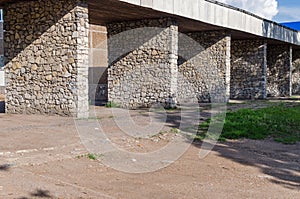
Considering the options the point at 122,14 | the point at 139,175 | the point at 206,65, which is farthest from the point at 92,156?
the point at 206,65

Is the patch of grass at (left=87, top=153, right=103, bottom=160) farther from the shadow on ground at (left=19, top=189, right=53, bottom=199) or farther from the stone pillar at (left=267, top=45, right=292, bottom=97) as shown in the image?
the stone pillar at (left=267, top=45, right=292, bottom=97)

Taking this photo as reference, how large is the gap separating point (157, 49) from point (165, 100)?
65.2 inches

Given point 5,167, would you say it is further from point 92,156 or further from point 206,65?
point 206,65

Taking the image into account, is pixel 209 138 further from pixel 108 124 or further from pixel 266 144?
pixel 108 124

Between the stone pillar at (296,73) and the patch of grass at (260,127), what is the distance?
1391 centimetres

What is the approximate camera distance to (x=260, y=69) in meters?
17.2

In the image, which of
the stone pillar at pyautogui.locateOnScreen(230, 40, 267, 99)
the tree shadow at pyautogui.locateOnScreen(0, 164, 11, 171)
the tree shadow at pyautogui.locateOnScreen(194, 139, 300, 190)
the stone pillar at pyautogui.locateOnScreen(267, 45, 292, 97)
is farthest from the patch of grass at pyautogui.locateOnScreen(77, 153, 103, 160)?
the stone pillar at pyautogui.locateOnScreen(267, 45, 292, 97)

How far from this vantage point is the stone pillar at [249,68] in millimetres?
17203

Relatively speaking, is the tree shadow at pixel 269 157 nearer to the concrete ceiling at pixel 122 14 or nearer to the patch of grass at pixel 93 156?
the patch of grass at pixel 93 156

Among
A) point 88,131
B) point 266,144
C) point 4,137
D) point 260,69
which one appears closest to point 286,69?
point 260,69

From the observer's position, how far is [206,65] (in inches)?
594

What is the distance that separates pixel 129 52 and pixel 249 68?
283 inches

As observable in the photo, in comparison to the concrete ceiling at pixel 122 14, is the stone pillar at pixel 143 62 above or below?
below

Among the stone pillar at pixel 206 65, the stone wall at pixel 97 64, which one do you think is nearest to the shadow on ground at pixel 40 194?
the stone pillar at pixel 206 65
